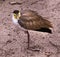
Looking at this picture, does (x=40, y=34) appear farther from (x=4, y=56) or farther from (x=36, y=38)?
(x=4, y=56)

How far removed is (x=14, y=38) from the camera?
5586mm

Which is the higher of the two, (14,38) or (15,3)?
(15,3)

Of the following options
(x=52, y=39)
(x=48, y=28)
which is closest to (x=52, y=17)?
(x=52, y=39)

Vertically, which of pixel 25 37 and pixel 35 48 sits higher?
pixel 25 37

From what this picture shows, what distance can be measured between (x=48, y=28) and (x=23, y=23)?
411mm

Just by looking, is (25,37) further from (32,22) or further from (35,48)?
(32,22)

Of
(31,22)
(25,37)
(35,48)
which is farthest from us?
(25,37)

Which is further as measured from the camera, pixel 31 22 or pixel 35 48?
pixel 35 48

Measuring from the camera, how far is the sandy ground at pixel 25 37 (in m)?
5.25

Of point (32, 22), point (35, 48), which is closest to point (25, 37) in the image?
point (35, 48)

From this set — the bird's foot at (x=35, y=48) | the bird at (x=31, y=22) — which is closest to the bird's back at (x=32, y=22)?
the bird at (x=31, y=22)

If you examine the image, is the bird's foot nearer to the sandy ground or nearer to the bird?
the sandy ground

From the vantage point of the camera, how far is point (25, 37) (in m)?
5.59

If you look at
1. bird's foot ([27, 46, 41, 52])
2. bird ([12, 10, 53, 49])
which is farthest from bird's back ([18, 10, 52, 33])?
bird's foot ([27, 46, 41, 52])
